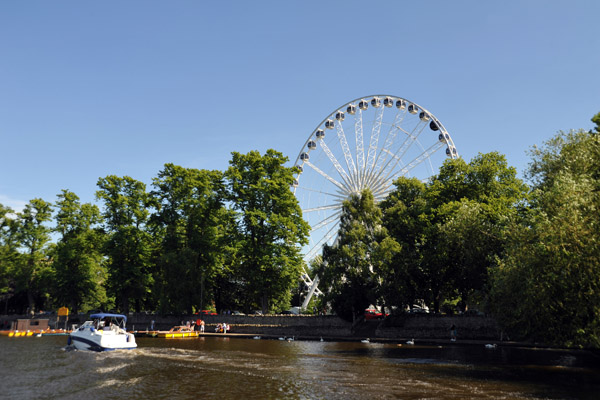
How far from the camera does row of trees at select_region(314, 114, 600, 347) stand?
22609 mm

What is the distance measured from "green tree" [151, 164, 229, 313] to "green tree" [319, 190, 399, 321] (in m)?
14.5

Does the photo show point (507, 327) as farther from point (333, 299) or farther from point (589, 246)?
point (333, 299)

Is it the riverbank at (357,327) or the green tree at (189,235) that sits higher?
the green tree at (189,235)

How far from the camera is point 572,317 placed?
75.7 feet

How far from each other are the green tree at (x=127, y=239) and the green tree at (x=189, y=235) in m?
2.58

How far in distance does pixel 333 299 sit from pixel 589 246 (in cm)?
3038

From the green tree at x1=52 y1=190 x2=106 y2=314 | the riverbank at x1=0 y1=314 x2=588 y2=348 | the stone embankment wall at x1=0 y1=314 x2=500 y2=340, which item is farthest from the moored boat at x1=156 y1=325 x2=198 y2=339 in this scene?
the green tree at x1=52 y1=190 x2=106 y2=314

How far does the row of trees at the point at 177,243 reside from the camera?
5738 cm

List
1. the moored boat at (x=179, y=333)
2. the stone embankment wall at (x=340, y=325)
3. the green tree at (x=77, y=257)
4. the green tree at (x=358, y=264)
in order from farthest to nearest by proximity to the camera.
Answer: the green tree at (x=77, y=257) → the moored boat at (x=179, y=333) → the green tree at (x=358, y=264) → the stone embankment wall at (x=340, y=325)

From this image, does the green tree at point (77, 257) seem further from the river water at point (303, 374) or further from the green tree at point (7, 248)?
the river water at point (303, 374)

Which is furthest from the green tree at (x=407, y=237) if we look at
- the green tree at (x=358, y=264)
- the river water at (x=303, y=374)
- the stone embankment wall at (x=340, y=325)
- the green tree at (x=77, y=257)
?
the green tree at (x=77, y=257)

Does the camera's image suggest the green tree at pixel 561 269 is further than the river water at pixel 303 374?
Yes

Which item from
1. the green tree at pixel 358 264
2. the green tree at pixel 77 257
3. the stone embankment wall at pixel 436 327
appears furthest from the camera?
the green tree at pixel 77 257

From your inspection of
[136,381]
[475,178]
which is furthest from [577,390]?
[475,178]
